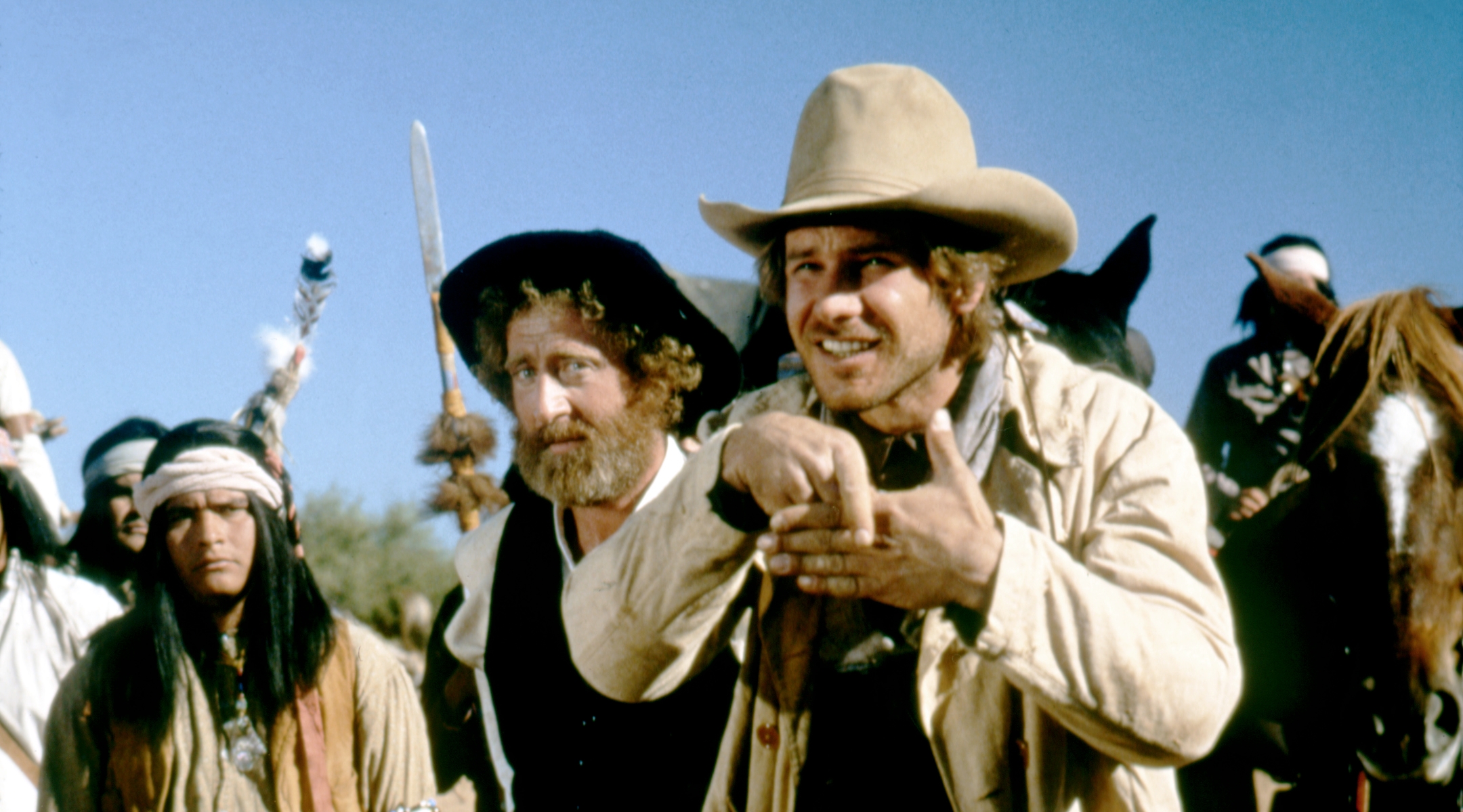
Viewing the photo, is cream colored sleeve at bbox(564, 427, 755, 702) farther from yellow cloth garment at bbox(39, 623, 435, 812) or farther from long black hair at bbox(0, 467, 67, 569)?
long black hair at bbox(0, 467, 67, 569)

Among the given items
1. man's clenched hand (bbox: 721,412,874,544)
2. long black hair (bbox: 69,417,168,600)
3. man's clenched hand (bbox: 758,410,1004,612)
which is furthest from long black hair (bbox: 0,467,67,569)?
man's clenched hand (bbox: 758,410,1004,612)

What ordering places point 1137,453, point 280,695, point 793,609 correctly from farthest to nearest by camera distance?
1. point 280,695
2. point 793,609
3. point 1137,453

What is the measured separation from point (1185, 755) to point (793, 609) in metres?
0.68

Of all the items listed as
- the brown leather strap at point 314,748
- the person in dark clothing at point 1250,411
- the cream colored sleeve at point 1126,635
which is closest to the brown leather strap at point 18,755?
the brown leather strap at point 314,748

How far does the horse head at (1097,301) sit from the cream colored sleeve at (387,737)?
89.7 inches

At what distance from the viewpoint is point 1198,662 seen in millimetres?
1662

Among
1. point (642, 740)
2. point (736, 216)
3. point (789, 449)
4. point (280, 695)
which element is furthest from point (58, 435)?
point (789, 449)

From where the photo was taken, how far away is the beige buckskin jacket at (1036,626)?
1632mm

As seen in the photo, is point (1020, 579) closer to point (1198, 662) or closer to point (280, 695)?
point (1198, 662)

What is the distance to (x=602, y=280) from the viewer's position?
3.19 meters

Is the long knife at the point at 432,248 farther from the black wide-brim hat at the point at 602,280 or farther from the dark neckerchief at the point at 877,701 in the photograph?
the dark neckerchief at the point at 877,701

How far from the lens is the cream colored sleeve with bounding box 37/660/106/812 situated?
11.2 ft

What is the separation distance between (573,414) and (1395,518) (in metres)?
2.35

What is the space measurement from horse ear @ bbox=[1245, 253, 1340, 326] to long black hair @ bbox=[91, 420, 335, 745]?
3.42m
